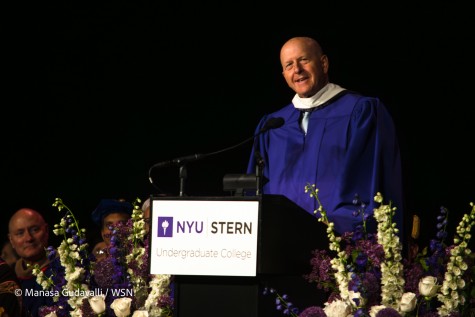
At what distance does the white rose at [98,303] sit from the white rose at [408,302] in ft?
3.38

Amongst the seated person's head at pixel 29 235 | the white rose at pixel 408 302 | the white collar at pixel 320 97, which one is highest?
the white collar at pixel 320 97

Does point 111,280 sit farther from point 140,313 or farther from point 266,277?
point 266,277

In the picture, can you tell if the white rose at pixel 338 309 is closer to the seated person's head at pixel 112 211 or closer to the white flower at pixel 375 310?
the white flower at pixel 375 310

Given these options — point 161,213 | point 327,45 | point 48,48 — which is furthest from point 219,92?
point 161,213

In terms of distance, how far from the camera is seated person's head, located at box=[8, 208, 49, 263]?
558 centimetres

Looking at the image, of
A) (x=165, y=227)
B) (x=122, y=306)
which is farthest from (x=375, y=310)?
(x=122, y=306)

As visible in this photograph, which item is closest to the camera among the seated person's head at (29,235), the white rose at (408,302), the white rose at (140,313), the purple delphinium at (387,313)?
the purple delphinium at (387,313)

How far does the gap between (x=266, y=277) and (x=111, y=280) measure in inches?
24.8

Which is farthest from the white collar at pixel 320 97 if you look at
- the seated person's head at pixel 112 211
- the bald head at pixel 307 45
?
the seated person's head at pixel 112 211

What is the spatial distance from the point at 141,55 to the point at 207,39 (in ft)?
1.67

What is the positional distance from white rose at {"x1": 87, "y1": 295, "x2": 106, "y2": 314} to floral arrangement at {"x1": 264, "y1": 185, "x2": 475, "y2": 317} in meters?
0.61

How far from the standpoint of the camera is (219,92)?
570 cm

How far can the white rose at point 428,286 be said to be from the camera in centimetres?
282

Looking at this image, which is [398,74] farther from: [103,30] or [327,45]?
[103,30]
